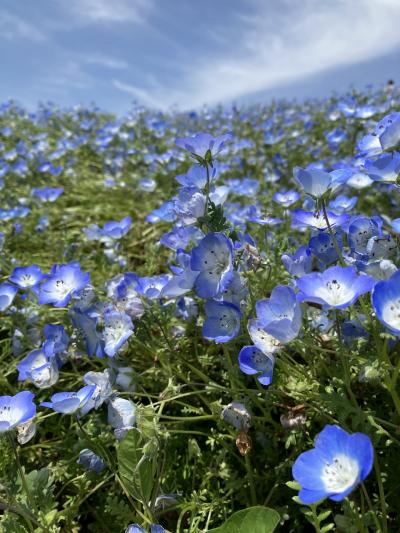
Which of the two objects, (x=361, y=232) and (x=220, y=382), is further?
(x=220, y=382)

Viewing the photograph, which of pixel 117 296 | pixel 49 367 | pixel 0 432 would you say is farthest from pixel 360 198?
pixel 0 432

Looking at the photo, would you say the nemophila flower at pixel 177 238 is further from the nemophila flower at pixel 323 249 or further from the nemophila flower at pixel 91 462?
the nemophila flower at pixel 91 462

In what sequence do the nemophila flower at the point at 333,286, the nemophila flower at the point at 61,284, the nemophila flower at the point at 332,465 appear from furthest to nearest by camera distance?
the nemophila flower at the point at 61,284 → the nemophila flower at the point at 333,286 → the nemophila flower at the point at 332,465

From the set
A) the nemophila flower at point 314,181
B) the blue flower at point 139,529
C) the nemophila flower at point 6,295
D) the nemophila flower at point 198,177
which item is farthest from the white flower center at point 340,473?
the nemophila flower at point 6,295

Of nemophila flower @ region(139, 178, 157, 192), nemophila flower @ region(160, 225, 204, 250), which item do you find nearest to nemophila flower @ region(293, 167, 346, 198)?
nemophila flower @ region(160, 225, 204, 250)

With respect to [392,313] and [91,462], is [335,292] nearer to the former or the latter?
[392,313]

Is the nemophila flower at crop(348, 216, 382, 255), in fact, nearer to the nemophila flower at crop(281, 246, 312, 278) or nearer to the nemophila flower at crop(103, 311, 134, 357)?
the nemophila flower at crop(281, 246, 312, 278)

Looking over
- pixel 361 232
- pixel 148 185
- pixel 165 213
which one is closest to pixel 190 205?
pixel 361 232
